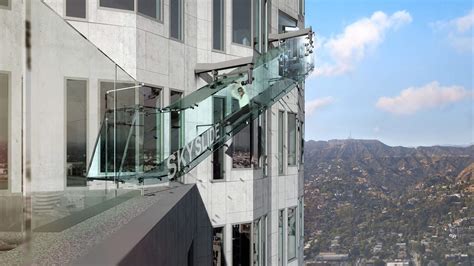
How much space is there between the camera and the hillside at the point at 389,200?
43.6m

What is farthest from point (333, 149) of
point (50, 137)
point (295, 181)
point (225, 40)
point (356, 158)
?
point (50, 137)

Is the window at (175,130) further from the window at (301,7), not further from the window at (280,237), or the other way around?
the window at (301,7)

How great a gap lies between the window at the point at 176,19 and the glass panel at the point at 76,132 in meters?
8.18

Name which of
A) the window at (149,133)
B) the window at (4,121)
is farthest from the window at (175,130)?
the window at (4,121)

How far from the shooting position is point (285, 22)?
798 inches

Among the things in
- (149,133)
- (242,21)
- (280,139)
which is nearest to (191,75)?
(242,21)

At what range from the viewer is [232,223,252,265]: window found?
52.5ft

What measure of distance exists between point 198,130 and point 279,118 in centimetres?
686

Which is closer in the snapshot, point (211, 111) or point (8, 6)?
point (8, 6)

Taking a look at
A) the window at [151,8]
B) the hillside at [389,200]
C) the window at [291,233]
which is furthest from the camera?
the hillside at [389,200]

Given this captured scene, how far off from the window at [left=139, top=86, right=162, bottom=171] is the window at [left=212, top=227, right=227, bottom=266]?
520cm

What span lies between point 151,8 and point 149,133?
4.20 m

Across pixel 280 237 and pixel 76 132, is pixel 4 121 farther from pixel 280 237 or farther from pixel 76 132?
pixel 280 237

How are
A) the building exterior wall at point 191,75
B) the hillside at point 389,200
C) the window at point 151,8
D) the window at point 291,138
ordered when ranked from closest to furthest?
1. the building exterior wall at point 191,75
2. the window at point 151,8
3. the window at point 291,138
4. the hillside at point 389,200
